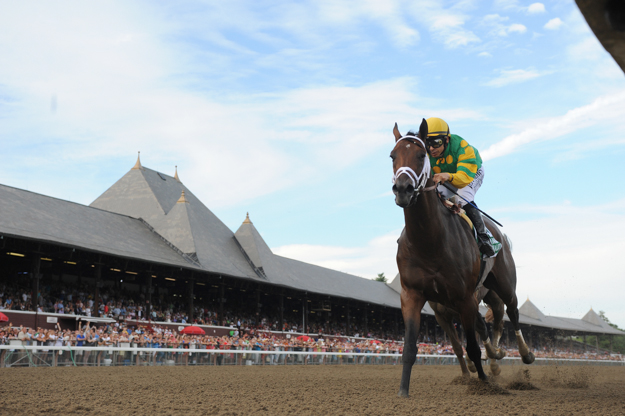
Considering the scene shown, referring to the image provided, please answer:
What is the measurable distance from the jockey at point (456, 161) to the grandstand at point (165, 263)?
15.2m

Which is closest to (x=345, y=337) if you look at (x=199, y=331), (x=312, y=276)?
(x=312, y=276)

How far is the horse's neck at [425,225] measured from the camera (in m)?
5.56

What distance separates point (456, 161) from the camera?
21.3ft

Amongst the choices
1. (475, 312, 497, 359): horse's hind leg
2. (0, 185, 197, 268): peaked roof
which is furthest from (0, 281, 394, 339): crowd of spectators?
(475, 312, 497, 359): horse's hind leg

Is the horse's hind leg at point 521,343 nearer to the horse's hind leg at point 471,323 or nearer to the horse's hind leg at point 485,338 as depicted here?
the horse's hind leg at point 485,338

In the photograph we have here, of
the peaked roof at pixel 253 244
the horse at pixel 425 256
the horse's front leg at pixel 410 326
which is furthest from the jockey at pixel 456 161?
the peaked roof at pixel 253 244

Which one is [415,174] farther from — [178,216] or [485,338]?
[178,216]

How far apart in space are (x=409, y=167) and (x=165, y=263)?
19677 mm

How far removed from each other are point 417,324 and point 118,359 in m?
11.0

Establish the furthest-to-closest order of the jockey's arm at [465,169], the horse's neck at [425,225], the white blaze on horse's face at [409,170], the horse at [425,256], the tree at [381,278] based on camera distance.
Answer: the tree at [381,278] → the jockey's arm at [465,169] → the horse's neck at [425,225] → the horse at [425,256] → the white blaze on horse's face at [409,170]

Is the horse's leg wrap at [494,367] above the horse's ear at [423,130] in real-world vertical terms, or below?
below

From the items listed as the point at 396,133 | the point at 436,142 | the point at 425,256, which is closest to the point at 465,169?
the point at 436,142

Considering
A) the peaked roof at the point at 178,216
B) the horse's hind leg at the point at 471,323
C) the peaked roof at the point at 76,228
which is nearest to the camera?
the horse's hind leg at the point at 471,323

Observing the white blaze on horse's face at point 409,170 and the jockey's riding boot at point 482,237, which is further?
the jockey's riding boot at point 482,237
